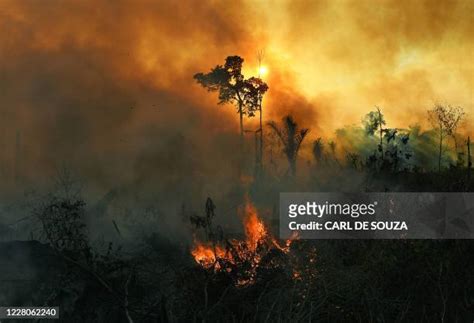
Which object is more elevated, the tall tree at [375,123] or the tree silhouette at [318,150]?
the tall tree at [375,123]

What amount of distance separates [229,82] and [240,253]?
54.5 feet

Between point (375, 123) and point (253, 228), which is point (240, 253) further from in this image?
point (375, 123)

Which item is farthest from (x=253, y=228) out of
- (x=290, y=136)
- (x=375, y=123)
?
(x=375, y=123)

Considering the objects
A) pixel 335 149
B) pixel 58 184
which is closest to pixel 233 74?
pixel 335 149

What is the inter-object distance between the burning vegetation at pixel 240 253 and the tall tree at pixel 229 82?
12.9m

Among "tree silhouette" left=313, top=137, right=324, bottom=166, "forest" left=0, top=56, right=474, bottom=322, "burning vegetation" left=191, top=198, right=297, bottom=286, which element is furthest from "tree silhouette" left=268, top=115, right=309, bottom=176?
"burning vegetation" left=191, top=198, right=297, bottom=286

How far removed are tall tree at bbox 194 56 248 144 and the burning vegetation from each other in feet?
42.2

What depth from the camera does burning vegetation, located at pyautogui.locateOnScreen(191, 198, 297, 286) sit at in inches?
799

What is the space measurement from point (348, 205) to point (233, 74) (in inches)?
533

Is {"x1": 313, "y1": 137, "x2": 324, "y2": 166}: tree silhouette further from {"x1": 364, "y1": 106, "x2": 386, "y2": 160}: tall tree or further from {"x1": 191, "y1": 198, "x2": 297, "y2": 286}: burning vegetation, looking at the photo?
{"x1": 191, "y1": 198, "x2": 297, "y2": 286}: burning vegetation

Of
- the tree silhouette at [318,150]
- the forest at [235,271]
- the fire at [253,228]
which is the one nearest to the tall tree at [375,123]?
the tree silhouette at [318,150]

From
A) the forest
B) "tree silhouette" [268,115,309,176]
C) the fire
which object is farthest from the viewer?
"tree silhouette" [268,115,309,176]

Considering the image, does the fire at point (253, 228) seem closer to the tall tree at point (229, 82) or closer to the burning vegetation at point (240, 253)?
the burning vegetation at point (240, 253)

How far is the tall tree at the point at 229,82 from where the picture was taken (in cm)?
3525
